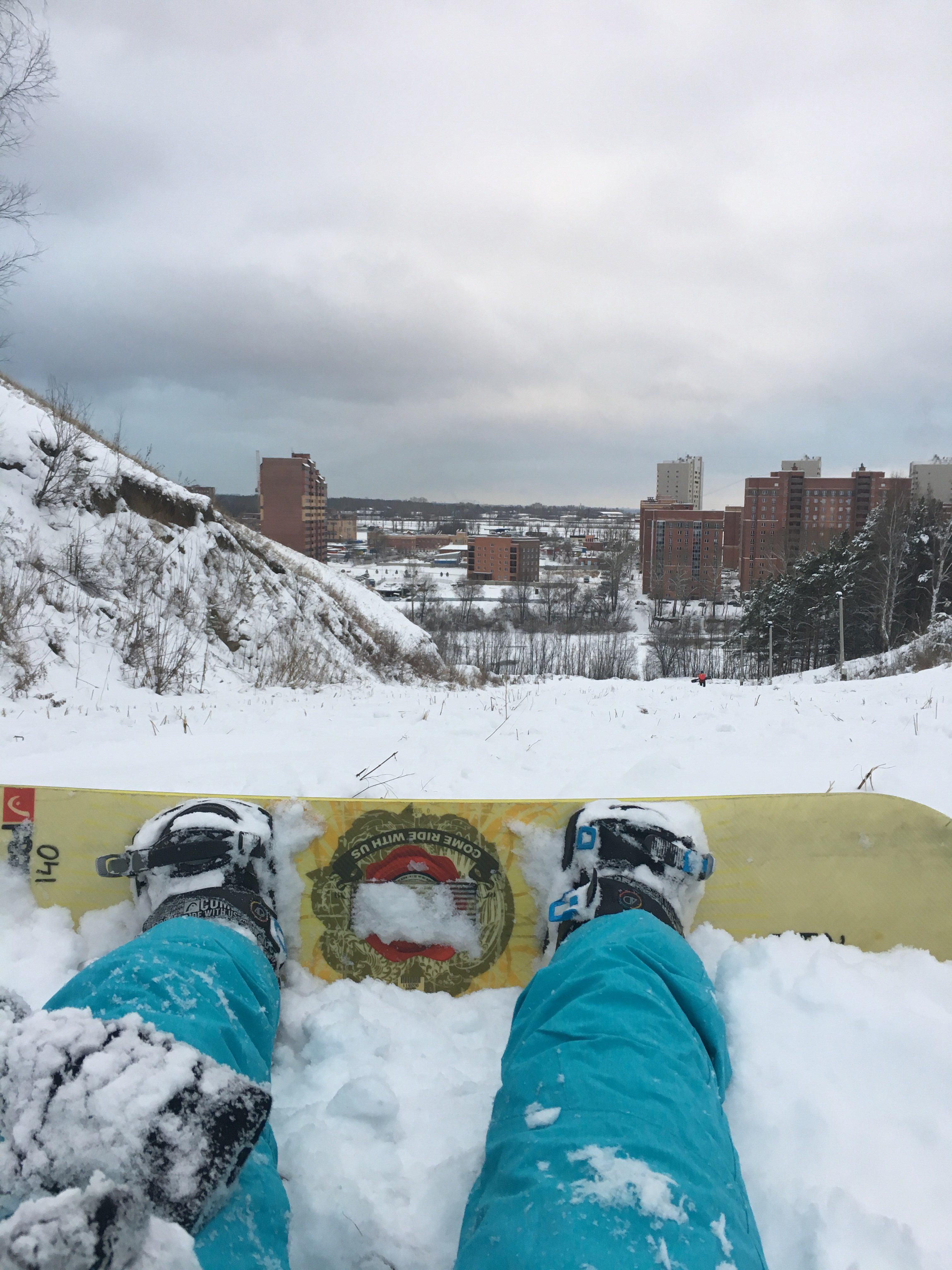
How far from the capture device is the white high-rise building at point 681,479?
3593 inches

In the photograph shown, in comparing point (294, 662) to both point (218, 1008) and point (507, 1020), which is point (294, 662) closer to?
point (507, 1020)

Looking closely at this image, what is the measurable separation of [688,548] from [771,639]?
114 feet

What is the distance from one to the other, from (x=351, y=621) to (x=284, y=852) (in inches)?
479

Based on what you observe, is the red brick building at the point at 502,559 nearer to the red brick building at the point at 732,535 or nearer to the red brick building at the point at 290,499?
the red brick building at the point at 732,535

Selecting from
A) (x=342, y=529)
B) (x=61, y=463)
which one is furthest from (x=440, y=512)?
(x=61, y=463)

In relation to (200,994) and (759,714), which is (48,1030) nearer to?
(200,994)

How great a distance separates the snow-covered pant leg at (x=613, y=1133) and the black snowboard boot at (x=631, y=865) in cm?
30

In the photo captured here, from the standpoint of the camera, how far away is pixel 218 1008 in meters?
1.27

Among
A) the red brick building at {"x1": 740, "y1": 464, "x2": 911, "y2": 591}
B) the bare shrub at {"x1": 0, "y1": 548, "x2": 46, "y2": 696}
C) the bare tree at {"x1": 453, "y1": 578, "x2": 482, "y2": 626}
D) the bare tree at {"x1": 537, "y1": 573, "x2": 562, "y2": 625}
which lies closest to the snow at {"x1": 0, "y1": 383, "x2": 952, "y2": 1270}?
the bare shrub at {"x1": 0, "y1": 548, "x2": 46, "y2": 696}

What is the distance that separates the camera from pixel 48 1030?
102 cm

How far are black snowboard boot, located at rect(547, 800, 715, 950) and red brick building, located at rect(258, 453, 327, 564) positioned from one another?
4023 centimetres

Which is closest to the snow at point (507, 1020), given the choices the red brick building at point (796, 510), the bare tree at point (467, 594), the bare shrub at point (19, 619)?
the bare shrub at point (19, 619)

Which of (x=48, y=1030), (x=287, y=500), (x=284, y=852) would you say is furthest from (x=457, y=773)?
(x=287, y=500)

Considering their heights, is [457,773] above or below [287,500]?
below
